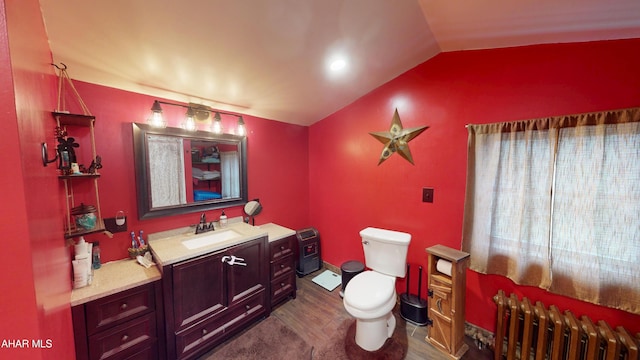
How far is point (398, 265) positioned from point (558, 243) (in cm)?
111

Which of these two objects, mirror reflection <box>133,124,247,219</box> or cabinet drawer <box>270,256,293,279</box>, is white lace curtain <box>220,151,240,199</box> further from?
cabinet drawer <box>270,256,293,279</box>

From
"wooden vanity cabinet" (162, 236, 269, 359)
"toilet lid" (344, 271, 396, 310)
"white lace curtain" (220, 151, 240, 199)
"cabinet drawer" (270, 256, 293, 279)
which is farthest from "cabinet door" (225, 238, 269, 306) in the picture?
"toilet lid" (344, 271, 396, 310)

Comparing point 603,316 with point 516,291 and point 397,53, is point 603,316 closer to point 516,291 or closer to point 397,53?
point 516,291

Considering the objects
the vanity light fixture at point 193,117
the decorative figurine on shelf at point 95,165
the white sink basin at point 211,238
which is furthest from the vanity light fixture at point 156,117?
the white sink basin at point 211,238

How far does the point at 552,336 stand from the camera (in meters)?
1.44

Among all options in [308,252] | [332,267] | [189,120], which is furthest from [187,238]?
[332,267]

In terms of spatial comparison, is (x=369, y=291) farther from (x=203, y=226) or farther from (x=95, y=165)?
(x=95, y=165)

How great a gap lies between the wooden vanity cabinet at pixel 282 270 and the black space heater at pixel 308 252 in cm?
40

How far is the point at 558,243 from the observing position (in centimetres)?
145

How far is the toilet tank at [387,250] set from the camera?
77.6 inches

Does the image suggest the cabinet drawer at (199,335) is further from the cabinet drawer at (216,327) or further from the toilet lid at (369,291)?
the toilet lid at (369,291)

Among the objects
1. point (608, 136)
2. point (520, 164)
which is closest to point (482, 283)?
point (520, 164)

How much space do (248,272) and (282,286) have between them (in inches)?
20.5

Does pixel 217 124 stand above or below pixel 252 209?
above
